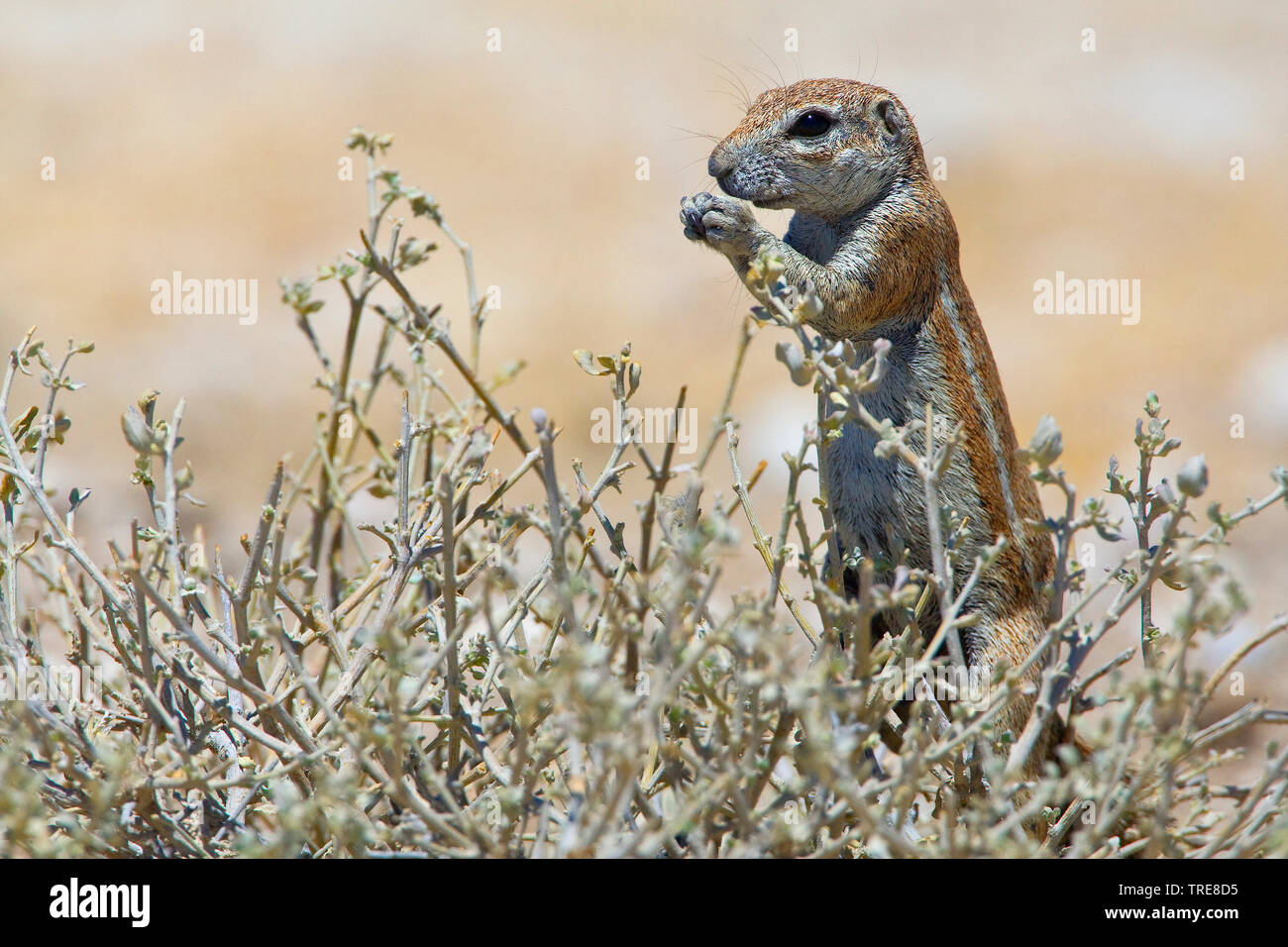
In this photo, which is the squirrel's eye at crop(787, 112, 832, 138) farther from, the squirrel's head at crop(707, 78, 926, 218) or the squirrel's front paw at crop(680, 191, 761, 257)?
the squirrel's front paw at crop(680, 191, 761, 257)

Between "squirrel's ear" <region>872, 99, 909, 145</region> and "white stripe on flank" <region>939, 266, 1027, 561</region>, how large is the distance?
29 centimetres

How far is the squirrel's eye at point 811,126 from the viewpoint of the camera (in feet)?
8.13

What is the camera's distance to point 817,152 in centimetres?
247

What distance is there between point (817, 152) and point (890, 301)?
334 millimetres

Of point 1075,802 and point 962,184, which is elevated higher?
point 962,184

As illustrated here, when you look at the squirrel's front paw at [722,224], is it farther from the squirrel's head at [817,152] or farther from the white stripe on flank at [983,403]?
the white stripe on flank at [983,403]

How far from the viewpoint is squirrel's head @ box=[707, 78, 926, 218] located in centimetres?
247

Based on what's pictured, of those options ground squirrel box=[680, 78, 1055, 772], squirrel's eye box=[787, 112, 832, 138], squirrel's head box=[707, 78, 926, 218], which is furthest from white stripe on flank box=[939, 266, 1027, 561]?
squirrel's eye box=[787, 112, 832, 138]

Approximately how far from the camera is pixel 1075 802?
184 cm

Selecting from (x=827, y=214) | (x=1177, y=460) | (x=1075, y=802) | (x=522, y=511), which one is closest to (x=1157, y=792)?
(x=1075, y=802)

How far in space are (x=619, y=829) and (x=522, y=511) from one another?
1.51ft

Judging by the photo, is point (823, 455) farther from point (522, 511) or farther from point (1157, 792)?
point (1157, 792)

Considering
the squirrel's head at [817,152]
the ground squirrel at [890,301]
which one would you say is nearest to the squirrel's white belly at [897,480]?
the ground squirrel at [890,301]

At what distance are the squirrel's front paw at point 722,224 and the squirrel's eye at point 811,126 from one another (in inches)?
10.4
